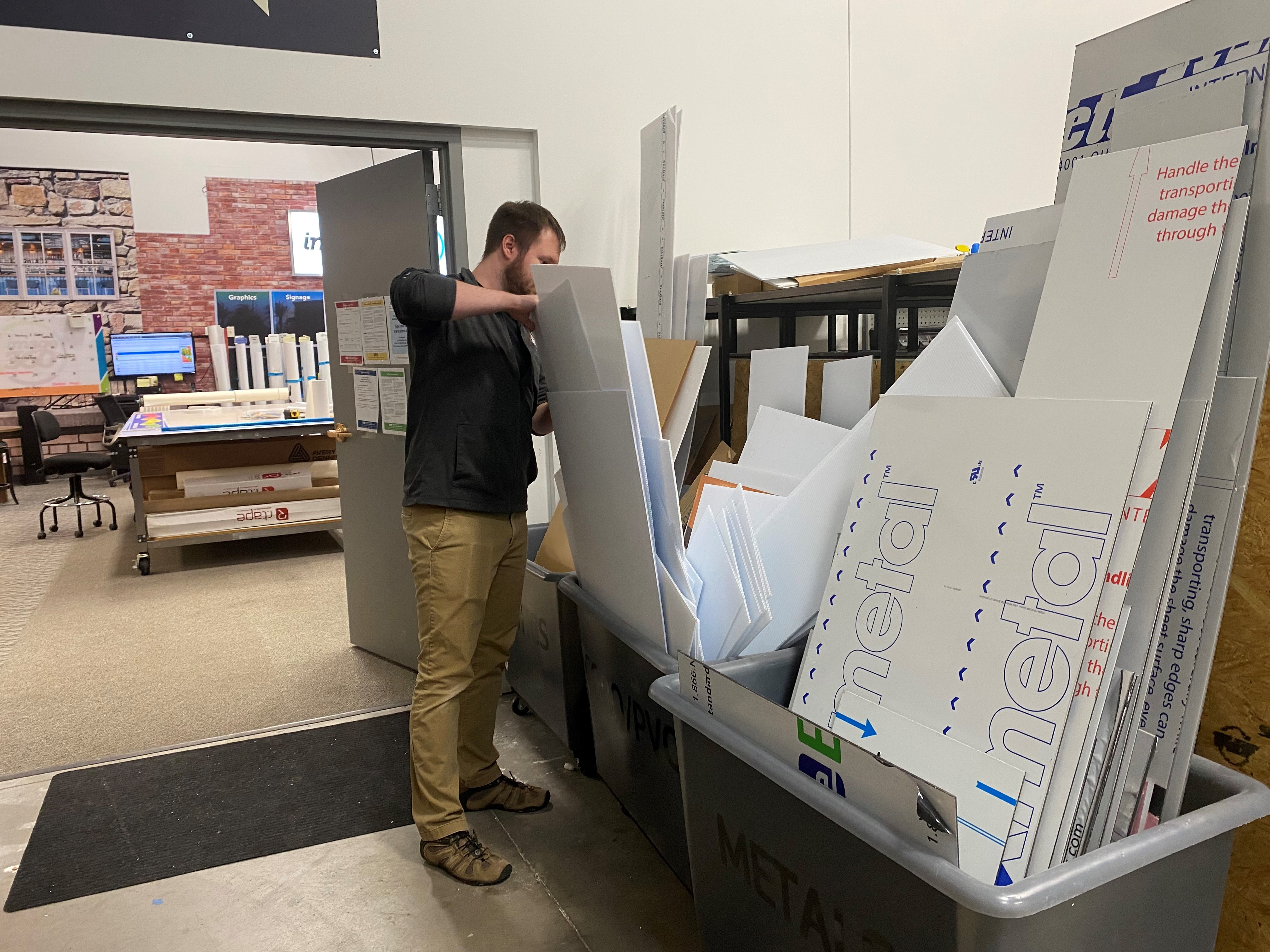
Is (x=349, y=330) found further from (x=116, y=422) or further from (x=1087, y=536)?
(x=116, y=422)

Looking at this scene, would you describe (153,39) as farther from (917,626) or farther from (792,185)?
(917,626)

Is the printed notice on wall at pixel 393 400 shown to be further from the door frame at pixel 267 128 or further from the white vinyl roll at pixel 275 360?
the white vinyl roll at pixel 275 360

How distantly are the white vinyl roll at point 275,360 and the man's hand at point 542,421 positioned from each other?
735cm

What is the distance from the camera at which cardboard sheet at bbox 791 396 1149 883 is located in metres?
1.20

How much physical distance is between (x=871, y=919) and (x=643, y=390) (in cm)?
114

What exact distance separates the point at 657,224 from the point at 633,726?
5.75 feet

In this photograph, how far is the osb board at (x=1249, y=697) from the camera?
1.30 metres

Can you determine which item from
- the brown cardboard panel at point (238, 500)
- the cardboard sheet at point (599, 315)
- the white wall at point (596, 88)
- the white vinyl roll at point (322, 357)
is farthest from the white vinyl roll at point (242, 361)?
the cardboard sheet at point (599, 315)

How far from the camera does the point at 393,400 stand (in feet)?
10.7

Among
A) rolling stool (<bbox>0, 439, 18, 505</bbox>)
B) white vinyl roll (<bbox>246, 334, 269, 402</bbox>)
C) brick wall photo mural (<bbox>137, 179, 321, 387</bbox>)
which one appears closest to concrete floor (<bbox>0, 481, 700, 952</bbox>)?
rolling stool (<bbox>0, 439, 18, 505</bbox>)

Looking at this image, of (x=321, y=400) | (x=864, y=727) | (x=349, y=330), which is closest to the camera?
(x=864, y=727)

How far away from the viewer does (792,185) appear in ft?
11.8

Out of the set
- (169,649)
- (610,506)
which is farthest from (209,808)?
(169,649)

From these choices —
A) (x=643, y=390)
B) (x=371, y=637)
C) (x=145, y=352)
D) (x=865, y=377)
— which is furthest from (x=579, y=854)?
(x=145, y=352)
